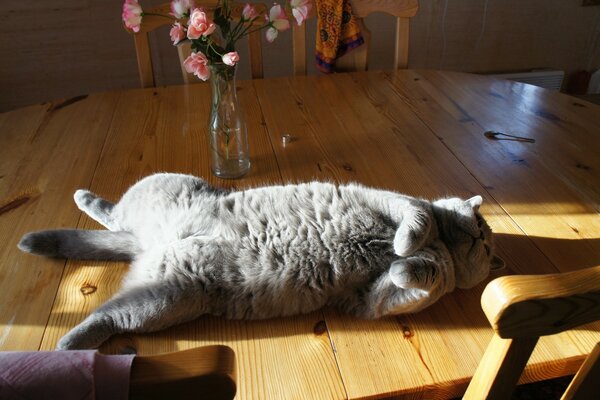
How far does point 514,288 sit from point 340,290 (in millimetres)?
430

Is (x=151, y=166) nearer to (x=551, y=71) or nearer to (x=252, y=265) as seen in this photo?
(x=252, y=265)

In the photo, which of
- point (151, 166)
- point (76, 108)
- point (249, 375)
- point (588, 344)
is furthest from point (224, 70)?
point (588, 344)

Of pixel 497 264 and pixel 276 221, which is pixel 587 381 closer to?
pixel 497 264

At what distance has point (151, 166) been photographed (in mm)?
1272

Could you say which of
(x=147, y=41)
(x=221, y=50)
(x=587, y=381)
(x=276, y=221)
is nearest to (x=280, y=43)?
(x=147, y=41)

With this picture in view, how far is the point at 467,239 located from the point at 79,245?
0.81 m

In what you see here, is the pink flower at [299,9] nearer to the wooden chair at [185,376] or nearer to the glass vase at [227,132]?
the glass vase at [227,132]

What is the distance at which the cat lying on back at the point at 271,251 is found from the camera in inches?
32.5

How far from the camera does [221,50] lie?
1021 mm

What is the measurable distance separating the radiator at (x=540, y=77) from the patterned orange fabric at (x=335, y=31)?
1572 mm

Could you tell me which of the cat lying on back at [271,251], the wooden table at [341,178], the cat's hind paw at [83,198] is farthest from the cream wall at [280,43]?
the cat lying on back at [271,251]

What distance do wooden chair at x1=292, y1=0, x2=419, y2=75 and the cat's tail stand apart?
1.14 m

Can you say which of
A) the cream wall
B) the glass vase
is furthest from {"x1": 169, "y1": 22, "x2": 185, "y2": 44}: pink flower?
the cream wall

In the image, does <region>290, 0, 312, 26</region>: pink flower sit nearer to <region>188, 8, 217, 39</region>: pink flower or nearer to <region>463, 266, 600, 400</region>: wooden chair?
<region>188, 8, 217, 39</region>: pink flower
